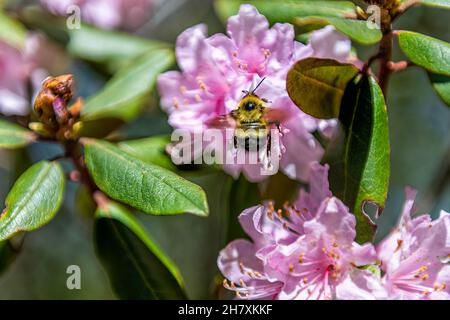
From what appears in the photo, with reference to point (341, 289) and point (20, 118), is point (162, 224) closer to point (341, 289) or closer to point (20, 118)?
point (20, 118)

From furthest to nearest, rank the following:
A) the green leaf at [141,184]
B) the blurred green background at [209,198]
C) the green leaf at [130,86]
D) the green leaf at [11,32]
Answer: the blurred green background at [209,198], the green leaf at [11,32], the green leaf at [130,86], the green leaf at [141,184]

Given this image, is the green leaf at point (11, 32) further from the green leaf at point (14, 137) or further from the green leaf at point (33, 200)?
the green leaf at point (33, 200)

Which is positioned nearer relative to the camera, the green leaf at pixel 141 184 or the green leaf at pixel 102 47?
the green leaf at pixel 141 184

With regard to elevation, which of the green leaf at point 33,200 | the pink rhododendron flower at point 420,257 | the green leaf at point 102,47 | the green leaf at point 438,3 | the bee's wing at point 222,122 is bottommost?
the pink rhododendron flower at point 420,257

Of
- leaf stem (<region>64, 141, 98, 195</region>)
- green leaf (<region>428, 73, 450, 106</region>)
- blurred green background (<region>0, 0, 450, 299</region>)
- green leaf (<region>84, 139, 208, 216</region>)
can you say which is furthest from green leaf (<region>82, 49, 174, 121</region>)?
blurred green background (<region>0, 0, 450, 299</region>)

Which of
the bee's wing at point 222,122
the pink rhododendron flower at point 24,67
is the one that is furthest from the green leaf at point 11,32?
the bee's wing at point 222,122

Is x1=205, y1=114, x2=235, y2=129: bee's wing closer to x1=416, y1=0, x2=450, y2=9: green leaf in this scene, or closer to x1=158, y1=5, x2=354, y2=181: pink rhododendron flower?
x1=158, y1=5, x2=354, y2=181: pink rhododendron flower

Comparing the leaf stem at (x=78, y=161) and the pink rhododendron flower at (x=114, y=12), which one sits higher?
the pink rhododendron flower at (x=114, y=12)
